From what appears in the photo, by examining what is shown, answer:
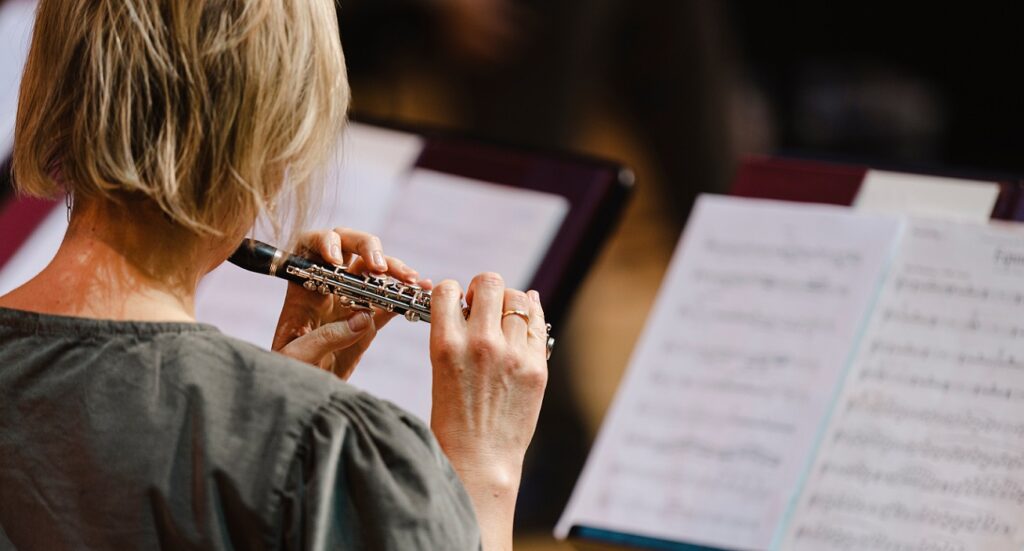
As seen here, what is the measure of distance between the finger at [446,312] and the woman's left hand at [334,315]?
144mm

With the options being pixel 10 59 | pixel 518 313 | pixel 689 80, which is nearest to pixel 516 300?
pixel 518 313

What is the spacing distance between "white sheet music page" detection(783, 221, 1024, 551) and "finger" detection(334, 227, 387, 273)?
58 centimetres

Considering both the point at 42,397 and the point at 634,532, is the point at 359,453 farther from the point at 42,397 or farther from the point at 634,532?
the point at 634,532

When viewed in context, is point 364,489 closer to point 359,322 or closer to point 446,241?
point 359,322

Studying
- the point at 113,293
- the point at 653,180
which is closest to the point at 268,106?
the point at 113,293

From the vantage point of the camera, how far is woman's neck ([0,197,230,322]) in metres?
0.96

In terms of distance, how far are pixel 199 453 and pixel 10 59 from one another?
1.58 metres

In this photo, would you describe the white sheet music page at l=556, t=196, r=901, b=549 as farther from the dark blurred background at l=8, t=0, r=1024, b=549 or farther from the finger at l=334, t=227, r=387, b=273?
the dark blurred background at l=8, t=0, r=1024, b=549

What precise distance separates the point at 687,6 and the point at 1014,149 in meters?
0.82

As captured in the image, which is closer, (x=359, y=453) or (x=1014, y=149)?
(x=359, y=453)

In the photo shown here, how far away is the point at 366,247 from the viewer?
125 cm

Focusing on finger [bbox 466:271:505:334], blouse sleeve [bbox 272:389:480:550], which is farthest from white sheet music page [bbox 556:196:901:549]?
blouse sleeve [bbox 272:389:480:550]

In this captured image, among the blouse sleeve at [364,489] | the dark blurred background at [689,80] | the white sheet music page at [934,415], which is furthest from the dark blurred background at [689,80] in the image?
the blouse sleeve at [364,489]

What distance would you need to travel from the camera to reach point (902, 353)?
1497mm
